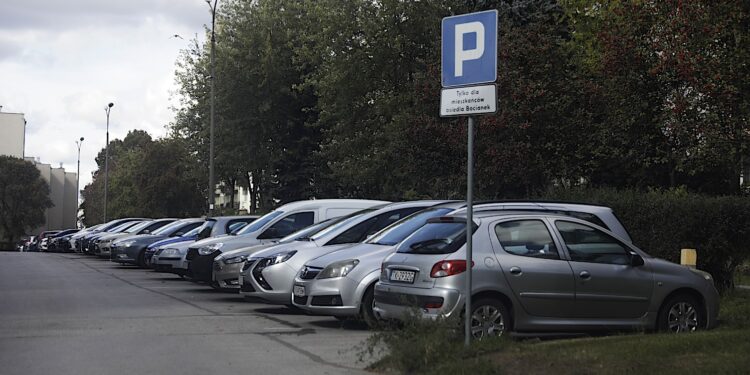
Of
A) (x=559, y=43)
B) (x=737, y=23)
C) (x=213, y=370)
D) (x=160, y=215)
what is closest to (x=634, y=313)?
(x=213, y=370)

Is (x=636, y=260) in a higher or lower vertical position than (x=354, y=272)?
higher

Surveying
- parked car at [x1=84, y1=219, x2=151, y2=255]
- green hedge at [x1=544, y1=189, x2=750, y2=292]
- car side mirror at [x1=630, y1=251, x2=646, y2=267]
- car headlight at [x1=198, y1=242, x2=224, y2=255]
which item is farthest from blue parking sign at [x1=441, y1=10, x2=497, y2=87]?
parked car at [x1=84, y1=219, x2=151, y2=255]

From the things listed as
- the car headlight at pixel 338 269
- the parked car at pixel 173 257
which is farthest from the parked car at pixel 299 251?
the parked car at pixel 173 257

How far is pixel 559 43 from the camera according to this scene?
2581 cm

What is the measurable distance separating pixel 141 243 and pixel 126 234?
5.77m

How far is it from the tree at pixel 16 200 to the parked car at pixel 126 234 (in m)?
61.1

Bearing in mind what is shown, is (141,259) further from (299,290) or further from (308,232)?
(299,290)

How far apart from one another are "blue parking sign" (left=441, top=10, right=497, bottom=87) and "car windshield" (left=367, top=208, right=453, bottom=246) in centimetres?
406

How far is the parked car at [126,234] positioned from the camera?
31953mm

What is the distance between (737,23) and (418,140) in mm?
8803

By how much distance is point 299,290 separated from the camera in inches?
496

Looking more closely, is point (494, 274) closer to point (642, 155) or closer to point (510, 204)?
point (510, 204)

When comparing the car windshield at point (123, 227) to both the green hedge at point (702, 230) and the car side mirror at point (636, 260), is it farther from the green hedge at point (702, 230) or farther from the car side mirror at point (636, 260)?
the car side mirror at point (636, 260)

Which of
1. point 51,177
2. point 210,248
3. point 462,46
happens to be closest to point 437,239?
point 462,46
